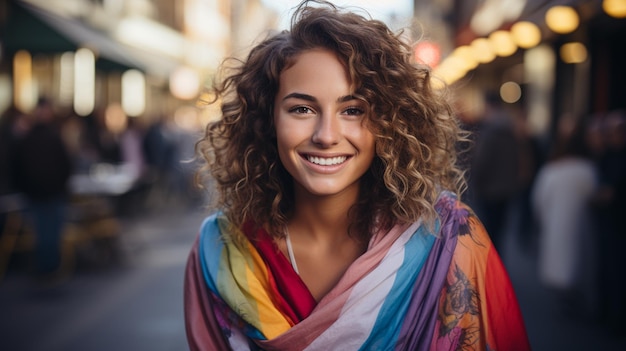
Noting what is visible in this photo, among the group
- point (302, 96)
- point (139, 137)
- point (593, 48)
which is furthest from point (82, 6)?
point (302, 96)

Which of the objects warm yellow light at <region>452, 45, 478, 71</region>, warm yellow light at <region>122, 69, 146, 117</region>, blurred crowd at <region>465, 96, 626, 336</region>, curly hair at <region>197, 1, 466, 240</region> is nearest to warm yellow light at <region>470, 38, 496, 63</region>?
warm yellow light at <region>452, 45, 478, 71</region>

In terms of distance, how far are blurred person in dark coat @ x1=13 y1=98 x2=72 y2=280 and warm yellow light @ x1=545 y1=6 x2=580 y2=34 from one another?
549 centimetres

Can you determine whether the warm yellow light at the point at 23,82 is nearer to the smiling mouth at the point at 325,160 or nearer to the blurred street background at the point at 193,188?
Result: the blurred street background at the point at 193,188

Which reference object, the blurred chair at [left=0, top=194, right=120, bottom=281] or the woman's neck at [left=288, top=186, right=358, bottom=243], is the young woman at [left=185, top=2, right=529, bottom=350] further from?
the blurred chair at [left=0, top=194, right=120, bottom=281]

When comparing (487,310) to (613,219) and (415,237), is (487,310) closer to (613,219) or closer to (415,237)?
(415,237)

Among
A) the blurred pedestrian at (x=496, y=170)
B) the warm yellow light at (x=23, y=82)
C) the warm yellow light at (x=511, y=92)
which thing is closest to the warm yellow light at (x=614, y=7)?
the blurred pedestrian at (x=496, y=170)

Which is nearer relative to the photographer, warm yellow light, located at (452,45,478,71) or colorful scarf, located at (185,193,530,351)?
colorful scarf, located at (185,193,530,351)

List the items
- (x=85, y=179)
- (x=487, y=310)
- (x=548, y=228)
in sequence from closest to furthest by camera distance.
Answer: (x=487, y=310) → (x=548, y=228) → (x=85, y=179)

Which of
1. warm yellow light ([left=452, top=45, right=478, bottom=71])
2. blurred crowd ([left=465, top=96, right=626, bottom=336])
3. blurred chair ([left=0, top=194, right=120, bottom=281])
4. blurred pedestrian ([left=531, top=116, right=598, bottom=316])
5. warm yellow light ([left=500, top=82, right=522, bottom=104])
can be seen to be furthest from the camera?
warm yellow light ([left=500, top=82, right=522, bottom=104])

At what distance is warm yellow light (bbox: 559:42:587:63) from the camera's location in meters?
9.84

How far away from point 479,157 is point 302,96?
18.6 ft

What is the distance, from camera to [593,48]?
9516mm

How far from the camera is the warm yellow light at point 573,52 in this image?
9.84 metres

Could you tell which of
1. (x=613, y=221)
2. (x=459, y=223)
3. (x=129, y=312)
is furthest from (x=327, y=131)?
(x=129, y=312)
